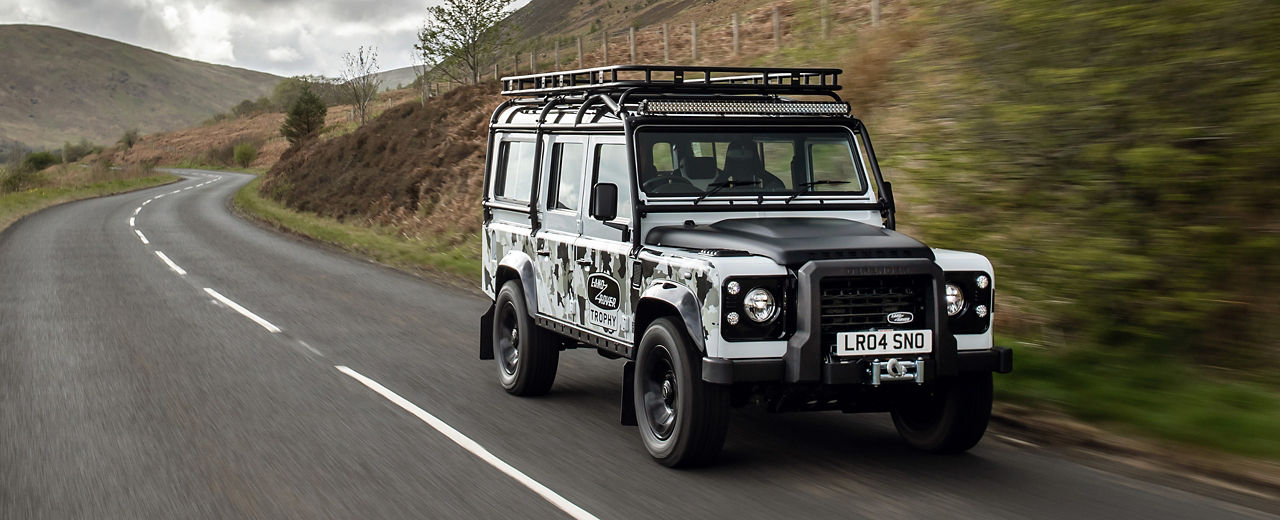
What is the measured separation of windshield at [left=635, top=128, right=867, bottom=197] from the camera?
723 cm

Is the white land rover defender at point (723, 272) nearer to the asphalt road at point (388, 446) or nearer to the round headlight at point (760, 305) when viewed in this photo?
the round headlight at point (760, 305)

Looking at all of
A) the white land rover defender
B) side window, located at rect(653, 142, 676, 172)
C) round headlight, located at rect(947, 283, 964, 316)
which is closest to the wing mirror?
the white land rover defender

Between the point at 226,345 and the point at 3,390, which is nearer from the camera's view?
the point at 3,390

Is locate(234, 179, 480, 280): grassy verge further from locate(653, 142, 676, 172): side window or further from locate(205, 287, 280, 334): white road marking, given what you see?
locate(653, 142, 676, 172): side window

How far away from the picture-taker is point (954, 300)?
20.5ft

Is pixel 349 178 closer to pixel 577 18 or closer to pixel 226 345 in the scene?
pixel 226 345

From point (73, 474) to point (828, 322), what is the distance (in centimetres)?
429

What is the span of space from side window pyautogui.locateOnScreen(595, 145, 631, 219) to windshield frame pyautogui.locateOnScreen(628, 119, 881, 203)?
0.15 metres

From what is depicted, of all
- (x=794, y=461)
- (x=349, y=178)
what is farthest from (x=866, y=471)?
→ (x=349, y=178)

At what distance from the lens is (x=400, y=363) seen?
33.3 feet

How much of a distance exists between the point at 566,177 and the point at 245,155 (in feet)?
287

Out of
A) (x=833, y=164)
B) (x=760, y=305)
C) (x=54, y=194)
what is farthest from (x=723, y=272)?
(x=54, y=194)

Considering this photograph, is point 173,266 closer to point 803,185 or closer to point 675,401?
point 803,185

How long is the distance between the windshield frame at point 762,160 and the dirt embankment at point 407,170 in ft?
54.9
